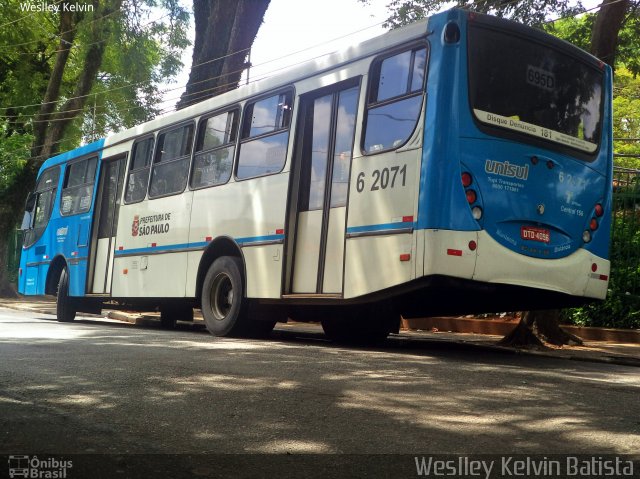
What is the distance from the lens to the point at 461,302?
9.45 m

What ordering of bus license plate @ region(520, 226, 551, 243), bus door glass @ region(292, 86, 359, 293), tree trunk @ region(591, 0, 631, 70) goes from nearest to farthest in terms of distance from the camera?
1. bus license plate @ region(520, 226, 551, 243)
2. bus door glass @ region(292, 86, 359, 293)
3. tree trunk @ region(591, 0, 631, 70)

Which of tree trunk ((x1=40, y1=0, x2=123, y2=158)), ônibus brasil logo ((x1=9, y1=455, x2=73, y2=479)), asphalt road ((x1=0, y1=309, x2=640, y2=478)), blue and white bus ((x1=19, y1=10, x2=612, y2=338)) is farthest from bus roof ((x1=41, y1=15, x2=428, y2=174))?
tree trunk ((x1=40, y1=0, x2=123, y2=158))

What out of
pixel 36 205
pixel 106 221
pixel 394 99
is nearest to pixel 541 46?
pixel 394 99

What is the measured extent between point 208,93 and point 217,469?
53.2 feet

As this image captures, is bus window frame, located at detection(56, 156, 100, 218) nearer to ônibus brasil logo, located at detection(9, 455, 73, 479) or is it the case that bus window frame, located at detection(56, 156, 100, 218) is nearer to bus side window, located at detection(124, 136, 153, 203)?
bus side window, located at detection(124, 136, 153, 203)

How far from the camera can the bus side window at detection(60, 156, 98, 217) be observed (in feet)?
52.6

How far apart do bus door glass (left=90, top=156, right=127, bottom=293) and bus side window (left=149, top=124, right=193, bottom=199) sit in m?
1.33

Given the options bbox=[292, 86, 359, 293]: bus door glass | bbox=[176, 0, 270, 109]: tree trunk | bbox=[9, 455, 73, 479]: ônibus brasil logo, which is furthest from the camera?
bbox=[176, 0, 270, 109]: tree trunk

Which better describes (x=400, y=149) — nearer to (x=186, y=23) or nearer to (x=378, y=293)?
(x=378, y=293)

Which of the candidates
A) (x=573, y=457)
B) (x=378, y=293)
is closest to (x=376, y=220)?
(x=378, y=293)

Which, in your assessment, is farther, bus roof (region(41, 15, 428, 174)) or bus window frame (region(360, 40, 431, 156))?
bus roof (region(41, 15, 428, 174))

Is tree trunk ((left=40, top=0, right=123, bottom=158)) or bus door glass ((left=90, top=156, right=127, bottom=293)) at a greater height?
tree trunk ((left=40, top=0, right=123, bottom=158))

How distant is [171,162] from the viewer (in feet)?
44.2

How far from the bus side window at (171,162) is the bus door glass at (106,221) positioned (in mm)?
1327
